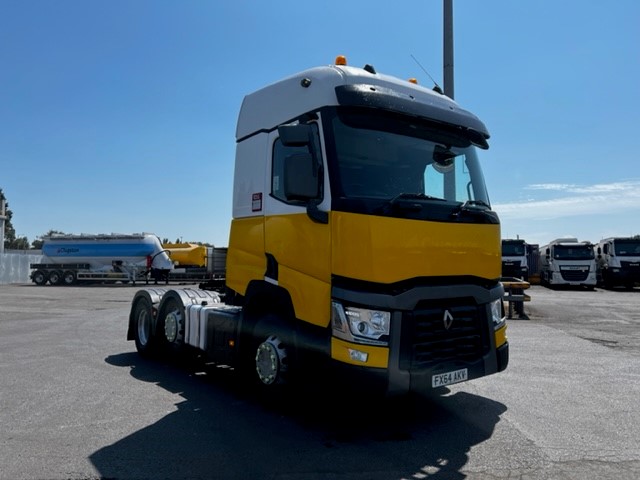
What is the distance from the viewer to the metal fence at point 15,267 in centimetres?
4038

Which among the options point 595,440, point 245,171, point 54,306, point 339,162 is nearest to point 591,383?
point 595,440

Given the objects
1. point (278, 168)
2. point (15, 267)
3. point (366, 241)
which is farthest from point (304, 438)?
point (15, 267)

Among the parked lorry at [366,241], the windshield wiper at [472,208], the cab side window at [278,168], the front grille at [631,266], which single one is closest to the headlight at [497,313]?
the parked lorry at [366,241]

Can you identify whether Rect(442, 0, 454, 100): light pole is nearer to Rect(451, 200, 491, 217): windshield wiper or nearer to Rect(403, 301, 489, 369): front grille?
Rect(451, 200, 491, 217): windshield wiper

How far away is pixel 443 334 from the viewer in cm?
453

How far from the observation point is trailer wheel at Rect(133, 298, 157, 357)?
8348 mm

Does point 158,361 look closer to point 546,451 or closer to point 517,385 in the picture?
Answer: point 517,385

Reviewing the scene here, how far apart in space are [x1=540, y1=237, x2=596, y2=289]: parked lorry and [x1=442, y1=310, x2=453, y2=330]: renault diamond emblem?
2756 cm

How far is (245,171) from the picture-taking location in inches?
235

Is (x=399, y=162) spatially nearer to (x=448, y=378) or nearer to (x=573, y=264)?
(x=448, y=378)

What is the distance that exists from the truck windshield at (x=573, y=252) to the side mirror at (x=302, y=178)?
28.3 meters

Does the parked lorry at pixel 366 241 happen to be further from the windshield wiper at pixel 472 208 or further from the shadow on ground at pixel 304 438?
the shadow on ground at pixel 304 438

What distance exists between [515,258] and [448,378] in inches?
1104

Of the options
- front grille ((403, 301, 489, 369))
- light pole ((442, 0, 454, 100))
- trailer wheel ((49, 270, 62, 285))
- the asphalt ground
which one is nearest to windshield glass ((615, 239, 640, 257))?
light pole ((442, 0, 454, 100))
